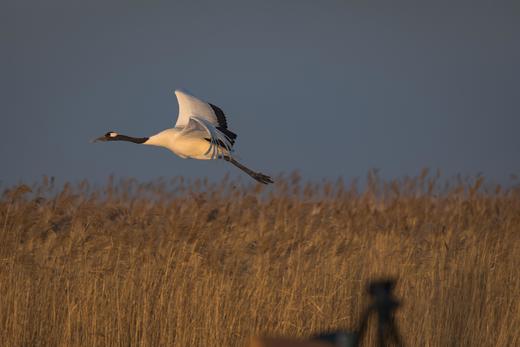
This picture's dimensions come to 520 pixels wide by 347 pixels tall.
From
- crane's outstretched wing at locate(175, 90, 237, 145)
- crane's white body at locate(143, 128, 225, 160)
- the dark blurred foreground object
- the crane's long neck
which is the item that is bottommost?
the dark blurred foreground object

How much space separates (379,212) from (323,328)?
7.85 ft

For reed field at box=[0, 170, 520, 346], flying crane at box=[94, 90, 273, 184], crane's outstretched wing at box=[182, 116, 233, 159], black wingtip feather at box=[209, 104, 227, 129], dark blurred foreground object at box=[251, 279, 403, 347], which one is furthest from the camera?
black wingtip feather at box=[209, 104, 227, 129]

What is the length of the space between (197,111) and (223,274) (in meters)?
3.47

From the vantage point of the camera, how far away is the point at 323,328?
4445 millimetres

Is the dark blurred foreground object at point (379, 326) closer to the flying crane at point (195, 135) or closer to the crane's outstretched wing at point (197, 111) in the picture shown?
the flying crane at point (195, 135)

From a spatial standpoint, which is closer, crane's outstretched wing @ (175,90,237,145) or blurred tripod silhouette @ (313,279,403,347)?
blurred tripod silhouette @ (313,279,403,347)

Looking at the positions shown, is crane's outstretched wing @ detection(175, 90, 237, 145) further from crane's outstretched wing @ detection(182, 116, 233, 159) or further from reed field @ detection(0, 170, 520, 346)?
reed field @ detection(0, 170, 520, 346)

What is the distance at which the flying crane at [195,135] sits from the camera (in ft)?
23.8

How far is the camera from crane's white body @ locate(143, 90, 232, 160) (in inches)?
287

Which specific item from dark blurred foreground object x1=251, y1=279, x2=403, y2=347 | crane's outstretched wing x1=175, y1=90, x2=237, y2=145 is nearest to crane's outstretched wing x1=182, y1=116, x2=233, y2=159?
crane's outstretched wing x1=175, y1=90, x2=237, y2=145

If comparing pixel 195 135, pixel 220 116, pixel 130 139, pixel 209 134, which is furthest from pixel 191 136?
pixel 130 139

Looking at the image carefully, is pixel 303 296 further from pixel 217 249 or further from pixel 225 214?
pixel 225 214

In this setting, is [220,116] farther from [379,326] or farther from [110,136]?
[379,326]

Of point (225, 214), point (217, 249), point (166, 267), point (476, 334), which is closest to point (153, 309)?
point (166, 267)
